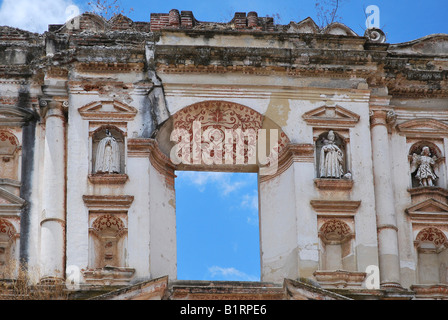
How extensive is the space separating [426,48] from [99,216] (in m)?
7.87

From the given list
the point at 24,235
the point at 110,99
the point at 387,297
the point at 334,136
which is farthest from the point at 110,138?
the point at 387,297

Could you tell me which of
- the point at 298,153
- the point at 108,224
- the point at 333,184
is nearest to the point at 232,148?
the point at 298,153

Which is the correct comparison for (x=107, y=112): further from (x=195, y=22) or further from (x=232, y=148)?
(x=195, y=22)

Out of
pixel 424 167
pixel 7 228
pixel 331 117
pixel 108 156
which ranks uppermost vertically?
pixel 331 117

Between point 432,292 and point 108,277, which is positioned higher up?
point 108,277

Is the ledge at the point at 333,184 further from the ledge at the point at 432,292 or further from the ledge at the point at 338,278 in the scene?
the ledge at the point at 432,292

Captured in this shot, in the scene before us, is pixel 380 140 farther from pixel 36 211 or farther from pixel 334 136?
pixel 36 211

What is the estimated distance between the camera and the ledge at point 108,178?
1072 inches

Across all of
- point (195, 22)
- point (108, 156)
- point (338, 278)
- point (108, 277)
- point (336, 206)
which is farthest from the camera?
point (195, 22)

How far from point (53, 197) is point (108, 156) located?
1330 mm

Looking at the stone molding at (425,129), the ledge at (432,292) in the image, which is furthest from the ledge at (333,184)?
the ledge at (432,292)

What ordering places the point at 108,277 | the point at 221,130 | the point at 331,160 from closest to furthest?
the point at 108,277 < the point at 331,160 < the point at 221,130

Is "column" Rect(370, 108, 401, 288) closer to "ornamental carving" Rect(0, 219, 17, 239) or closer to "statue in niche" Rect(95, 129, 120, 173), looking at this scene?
"statue in niche" Rect(95, 129, 120, 173)

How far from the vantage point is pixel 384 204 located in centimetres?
2770
